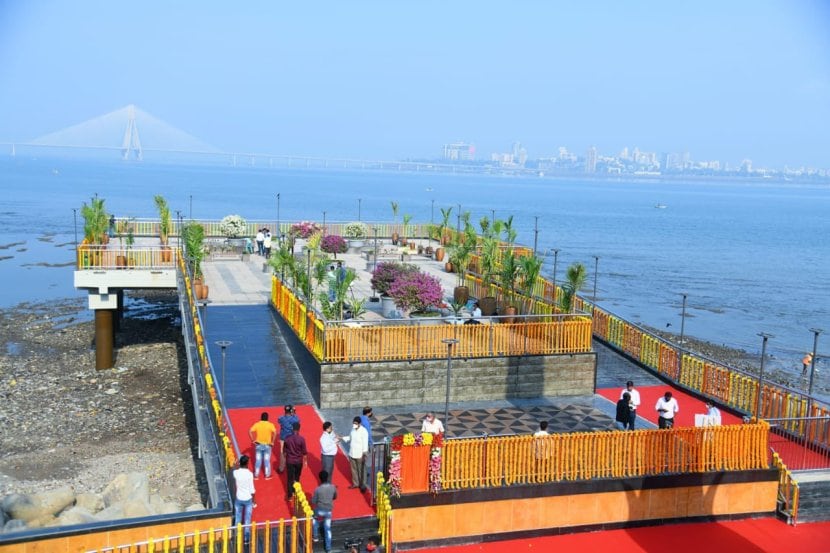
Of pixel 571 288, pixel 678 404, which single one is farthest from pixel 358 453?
pixel 571 288

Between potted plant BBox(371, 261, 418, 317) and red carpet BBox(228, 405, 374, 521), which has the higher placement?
potted plant BBox(371, 261, 418, 317)

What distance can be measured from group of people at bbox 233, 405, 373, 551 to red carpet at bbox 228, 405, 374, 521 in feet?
0.55

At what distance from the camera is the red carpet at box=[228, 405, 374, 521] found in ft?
44.7

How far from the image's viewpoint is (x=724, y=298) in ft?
208

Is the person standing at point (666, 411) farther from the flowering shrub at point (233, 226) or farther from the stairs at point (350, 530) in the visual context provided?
the flowering shrub at point (233, 226)

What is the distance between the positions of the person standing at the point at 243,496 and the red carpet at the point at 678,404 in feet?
32.4

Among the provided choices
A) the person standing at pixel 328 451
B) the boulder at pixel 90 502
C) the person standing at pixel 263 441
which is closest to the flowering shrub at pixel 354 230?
the boulder at pixel 90 502

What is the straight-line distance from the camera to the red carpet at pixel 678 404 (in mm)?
19181

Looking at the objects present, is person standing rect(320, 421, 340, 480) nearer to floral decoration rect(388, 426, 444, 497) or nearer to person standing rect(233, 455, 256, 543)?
floral decoration rect(388, 426, 444, 497)

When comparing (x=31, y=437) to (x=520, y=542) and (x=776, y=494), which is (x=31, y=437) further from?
(x=776, y=494)

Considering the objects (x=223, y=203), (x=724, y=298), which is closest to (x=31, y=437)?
(x=724, y=298)

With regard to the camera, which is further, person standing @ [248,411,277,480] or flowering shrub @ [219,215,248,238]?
flowering shrub @ [219,215,248,238]

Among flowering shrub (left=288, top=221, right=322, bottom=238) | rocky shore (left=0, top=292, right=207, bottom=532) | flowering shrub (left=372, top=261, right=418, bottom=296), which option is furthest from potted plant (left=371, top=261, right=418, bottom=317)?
flowering shrub (left=288, top=221, right=322, bottom=238)

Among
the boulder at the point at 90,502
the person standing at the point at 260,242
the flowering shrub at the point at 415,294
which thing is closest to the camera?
the boulder at the point at 90,502
